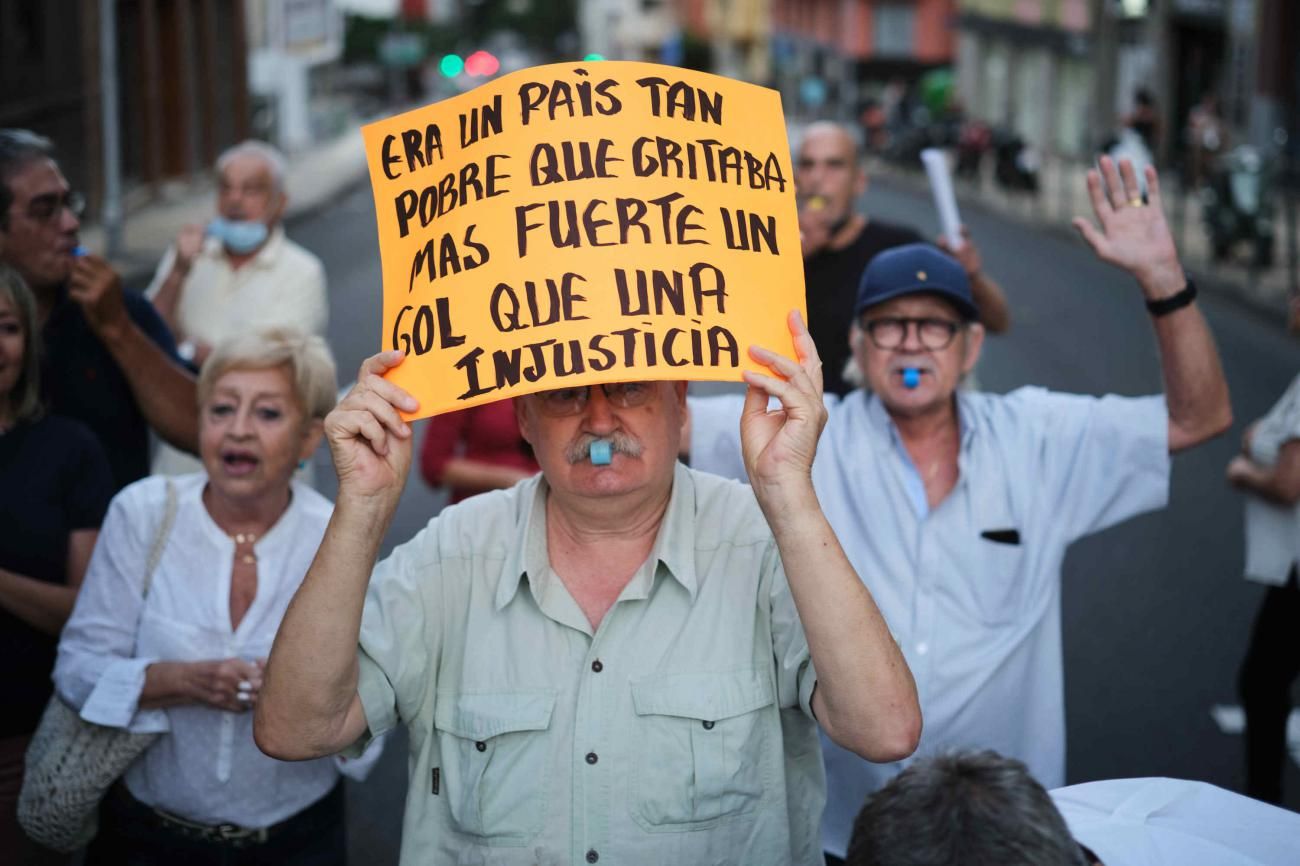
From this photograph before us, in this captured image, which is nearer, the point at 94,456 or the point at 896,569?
the point at 896,569

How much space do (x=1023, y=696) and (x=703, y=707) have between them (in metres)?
1.17

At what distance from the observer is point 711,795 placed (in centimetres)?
272

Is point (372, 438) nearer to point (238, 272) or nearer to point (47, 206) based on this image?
point (47, 206)

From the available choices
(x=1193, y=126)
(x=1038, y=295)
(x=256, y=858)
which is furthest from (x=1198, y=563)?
(x=1193, y=126)

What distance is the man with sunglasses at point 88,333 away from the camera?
4.35 m

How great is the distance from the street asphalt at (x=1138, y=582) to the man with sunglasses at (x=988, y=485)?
2008mm

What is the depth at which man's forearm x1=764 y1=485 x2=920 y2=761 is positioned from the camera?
2.58m

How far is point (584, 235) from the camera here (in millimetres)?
2701

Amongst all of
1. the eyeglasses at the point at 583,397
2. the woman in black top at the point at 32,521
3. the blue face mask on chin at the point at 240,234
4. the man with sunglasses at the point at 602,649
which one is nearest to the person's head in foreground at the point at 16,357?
the woman in black top at the point at 32,521

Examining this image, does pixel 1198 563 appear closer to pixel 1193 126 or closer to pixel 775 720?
pixel 775 720

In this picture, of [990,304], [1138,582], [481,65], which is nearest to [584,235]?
[990,304]

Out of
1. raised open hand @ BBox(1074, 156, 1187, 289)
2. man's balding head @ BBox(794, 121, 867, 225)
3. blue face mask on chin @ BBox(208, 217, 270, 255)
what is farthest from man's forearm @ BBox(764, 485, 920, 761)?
blue face mask on chin @ BBox(208, 217, 270, 255)

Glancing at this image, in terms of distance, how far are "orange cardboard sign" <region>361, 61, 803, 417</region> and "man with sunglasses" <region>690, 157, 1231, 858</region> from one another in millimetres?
1017

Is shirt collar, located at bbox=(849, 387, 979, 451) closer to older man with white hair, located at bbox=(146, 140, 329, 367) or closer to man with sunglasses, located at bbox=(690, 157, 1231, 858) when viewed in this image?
man with sunglasses, located at bbox=(690, 157, 1231, 858)
